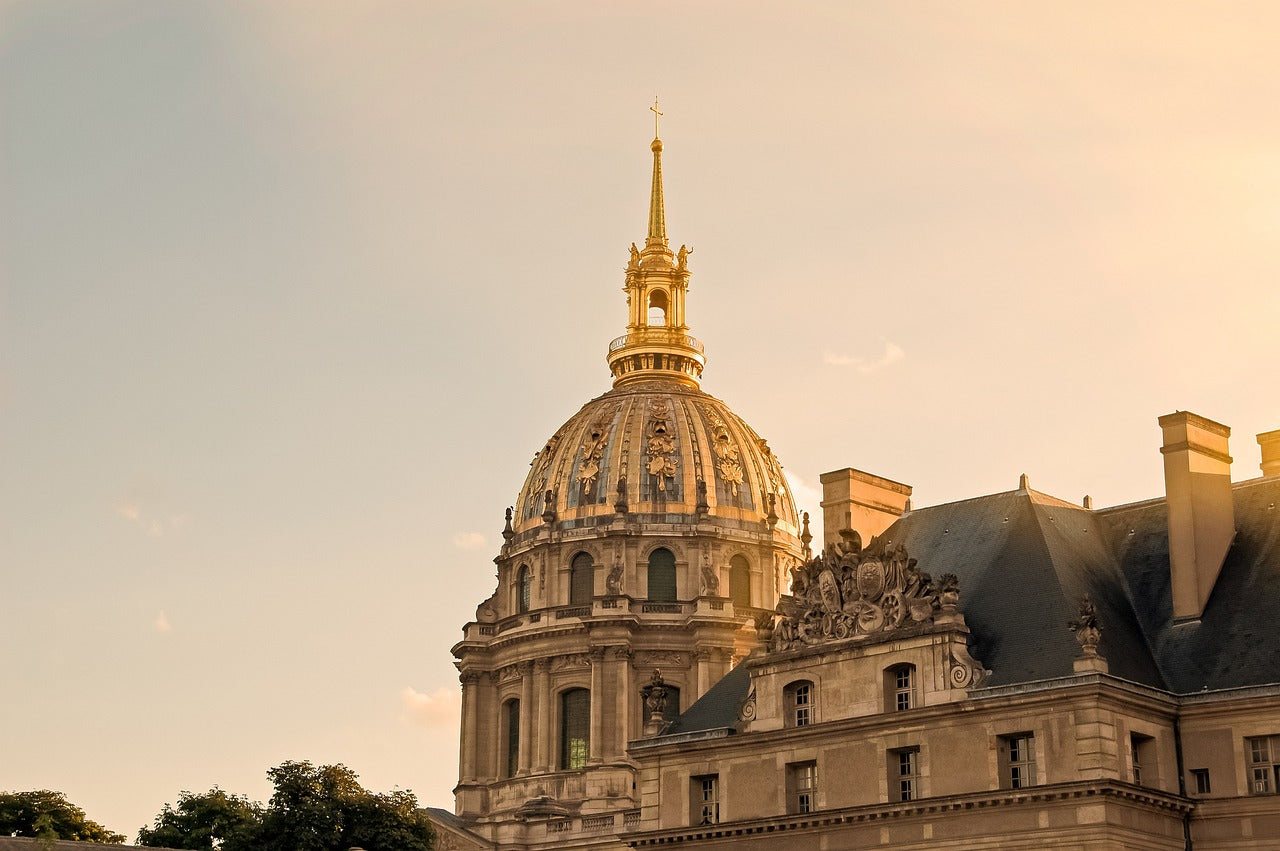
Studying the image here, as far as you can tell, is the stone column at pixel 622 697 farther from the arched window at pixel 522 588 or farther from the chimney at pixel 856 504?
the chimney at pixel 856 504

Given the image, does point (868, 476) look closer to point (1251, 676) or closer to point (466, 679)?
point (1251, 676)

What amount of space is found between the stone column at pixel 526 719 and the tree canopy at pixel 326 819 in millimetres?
35442

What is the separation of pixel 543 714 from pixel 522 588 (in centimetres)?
1037

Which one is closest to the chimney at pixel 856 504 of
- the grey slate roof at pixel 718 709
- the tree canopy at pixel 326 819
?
the grey slate roof at pixel 718 709

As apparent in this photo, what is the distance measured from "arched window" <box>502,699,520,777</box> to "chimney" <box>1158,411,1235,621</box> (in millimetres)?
70439

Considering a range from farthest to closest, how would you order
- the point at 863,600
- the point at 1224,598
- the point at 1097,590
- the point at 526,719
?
the point at 526,719, the point at 863,600, the point at 1097,590, the point at 1224,598

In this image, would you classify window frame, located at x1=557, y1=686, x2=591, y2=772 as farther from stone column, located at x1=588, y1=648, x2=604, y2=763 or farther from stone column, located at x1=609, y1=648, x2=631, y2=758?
stone column, located at x1=609, y1=648, x2=631, y2=758

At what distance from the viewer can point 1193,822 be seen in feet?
190

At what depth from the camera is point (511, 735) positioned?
129 meters

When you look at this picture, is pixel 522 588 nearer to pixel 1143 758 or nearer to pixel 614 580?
pixel 614 580

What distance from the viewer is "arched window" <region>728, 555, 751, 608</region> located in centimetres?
13062

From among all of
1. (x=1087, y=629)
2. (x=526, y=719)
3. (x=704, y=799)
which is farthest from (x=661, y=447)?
(x=1087, y=629)

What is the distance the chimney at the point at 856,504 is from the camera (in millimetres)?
68500

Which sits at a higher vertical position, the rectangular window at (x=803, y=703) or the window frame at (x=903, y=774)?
the rectangular window at (x=803, y=703)
